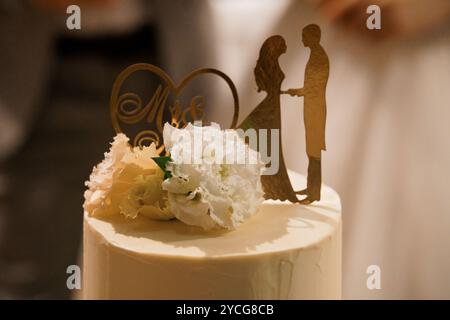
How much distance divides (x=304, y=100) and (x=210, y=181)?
0.31 m

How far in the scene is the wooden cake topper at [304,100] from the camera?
1229mm

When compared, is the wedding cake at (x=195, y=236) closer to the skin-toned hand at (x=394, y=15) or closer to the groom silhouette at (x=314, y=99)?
the groom silhouette at (x=314, y=99)

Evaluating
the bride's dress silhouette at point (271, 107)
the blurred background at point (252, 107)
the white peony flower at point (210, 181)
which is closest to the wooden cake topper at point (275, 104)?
the bride's dress silhouette at point (271, 107)

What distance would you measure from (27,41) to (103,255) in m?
1.37

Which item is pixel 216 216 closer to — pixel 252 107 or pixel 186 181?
pixel 186 181

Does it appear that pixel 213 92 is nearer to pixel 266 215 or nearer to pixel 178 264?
pixel 266 215

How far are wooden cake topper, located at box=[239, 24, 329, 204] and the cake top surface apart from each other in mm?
41

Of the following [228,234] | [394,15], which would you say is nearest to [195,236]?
[228,234]

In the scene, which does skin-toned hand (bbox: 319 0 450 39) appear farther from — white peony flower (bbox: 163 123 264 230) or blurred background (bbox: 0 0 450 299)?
white peony flower (bbox: 163 123 264 230)

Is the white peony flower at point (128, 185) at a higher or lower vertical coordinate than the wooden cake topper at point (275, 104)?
lower

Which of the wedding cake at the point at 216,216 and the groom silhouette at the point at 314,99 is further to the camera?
the groom silhouette at the point at 314,99

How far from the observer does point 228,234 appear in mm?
1106

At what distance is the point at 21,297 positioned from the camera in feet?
6.65

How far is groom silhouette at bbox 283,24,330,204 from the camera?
123 cm
